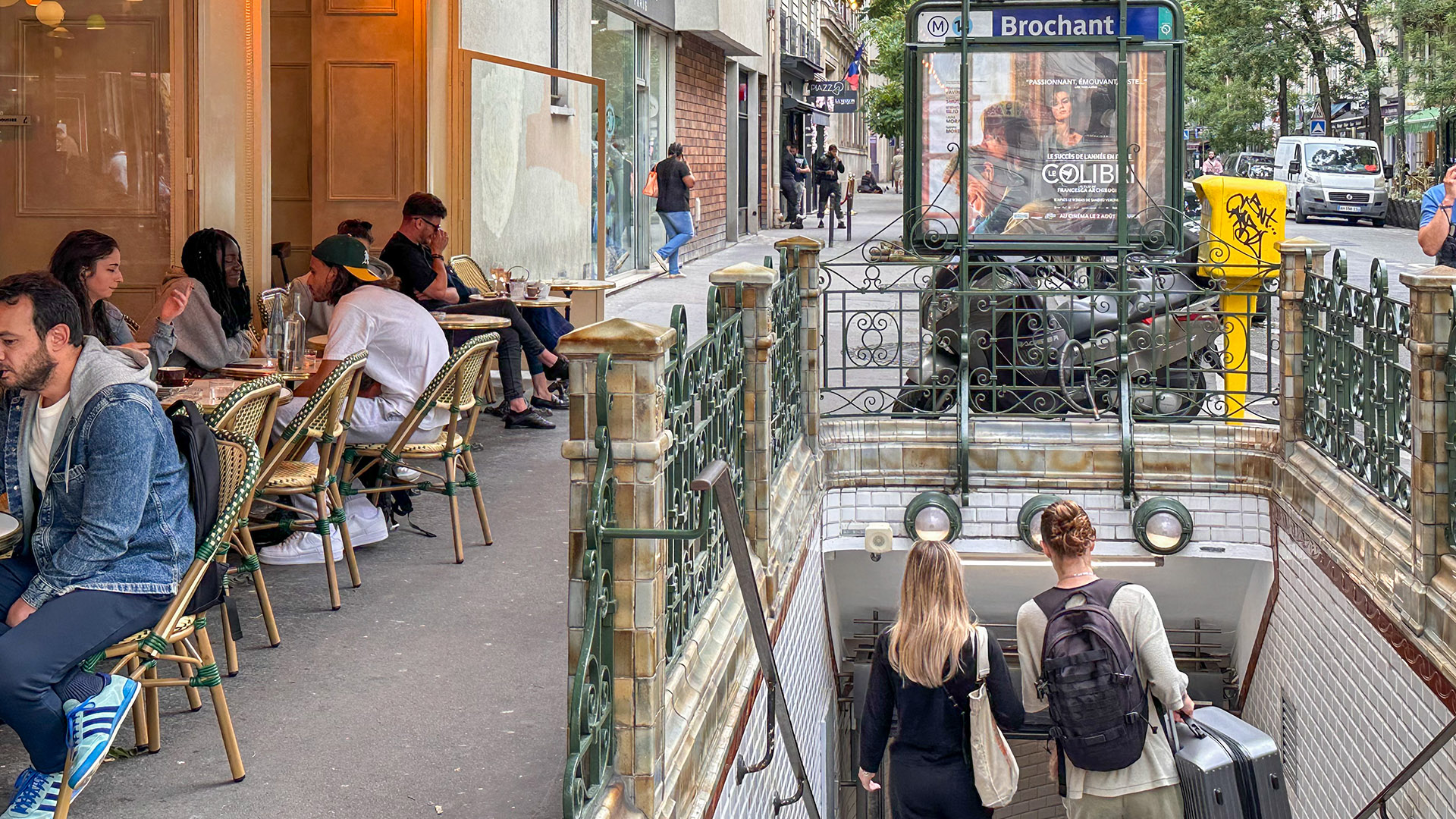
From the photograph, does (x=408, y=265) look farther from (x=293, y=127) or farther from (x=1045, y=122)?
(x=1045, y=122)

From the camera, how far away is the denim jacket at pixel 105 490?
3.75 meters

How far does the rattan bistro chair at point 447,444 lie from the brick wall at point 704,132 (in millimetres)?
16171

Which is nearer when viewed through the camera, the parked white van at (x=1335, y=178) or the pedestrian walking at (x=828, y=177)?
the pedestrian walking at (x=828, y=177)

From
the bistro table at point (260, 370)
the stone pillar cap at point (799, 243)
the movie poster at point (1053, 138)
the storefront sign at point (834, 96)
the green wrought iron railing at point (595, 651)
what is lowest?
the green wrought iron railing at point (595, 651)

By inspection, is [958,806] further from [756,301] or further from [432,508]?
[432,508]

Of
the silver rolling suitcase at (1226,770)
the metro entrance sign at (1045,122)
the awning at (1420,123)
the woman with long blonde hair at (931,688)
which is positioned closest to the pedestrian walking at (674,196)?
the metro entrance sign at (1045,122)

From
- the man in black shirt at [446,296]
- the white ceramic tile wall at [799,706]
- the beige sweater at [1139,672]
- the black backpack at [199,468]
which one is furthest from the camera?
the man in black shirt at [446,296]

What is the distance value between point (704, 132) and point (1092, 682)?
20644 millimetres

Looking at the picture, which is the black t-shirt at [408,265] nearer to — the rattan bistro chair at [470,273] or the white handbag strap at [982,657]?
the rattan bistro chair at [470,273]

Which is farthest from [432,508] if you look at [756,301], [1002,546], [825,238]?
[825,238]

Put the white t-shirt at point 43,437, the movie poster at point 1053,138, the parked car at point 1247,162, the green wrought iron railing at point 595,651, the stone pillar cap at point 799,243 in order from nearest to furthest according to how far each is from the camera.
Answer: the green wrought iron railing at point 595,651, the white t-shirt at point 43,437, the stone pillar cap at point 799,243, the movie poster at point 1053,138, the parked car at point 1247,162

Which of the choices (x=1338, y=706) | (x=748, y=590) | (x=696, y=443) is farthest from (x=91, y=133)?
(x=1338, y=706)

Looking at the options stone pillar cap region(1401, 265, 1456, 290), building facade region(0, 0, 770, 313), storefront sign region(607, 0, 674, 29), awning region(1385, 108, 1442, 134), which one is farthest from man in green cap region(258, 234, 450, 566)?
awning region(1385, 108, 1442, 134)

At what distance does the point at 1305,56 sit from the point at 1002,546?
35.9 m
